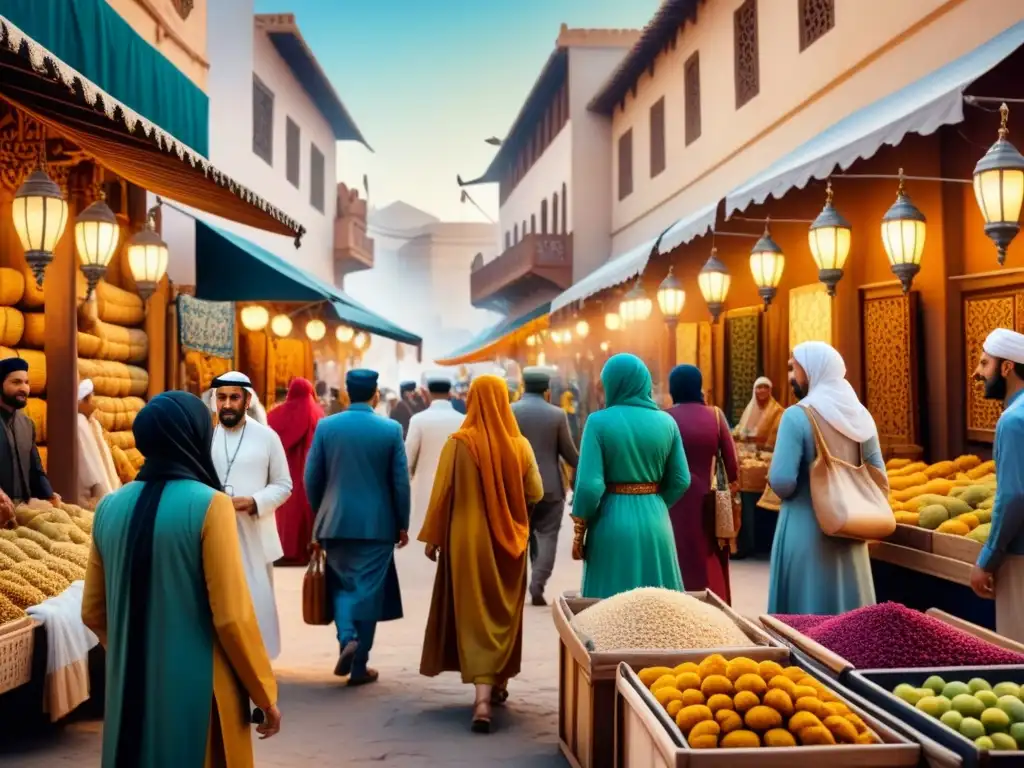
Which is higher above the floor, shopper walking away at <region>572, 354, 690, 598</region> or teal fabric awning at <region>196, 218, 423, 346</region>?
teal fabric awning at <region>196, 218, 423, 346</region>

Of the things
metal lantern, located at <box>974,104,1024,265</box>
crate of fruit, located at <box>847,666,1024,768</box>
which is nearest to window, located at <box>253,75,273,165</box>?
metal lantern, located at <box>974,104,1024,265</box>

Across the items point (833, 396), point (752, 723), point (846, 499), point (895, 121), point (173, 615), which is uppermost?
point (895, 121)

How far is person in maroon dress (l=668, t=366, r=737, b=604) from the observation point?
249 inches

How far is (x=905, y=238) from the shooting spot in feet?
22.3

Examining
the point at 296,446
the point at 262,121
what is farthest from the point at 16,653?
the point at 262,121

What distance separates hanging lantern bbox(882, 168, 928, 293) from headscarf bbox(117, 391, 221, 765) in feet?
16.9

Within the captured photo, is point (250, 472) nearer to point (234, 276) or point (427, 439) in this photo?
point (427, 439)

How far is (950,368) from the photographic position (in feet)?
28.2

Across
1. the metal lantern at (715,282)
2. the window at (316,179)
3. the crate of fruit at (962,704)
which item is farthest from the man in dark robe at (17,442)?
the window at (316,179)

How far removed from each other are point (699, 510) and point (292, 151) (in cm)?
1688

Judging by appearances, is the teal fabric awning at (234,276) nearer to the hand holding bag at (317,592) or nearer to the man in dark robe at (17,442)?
the man in dark robe at (17,442)

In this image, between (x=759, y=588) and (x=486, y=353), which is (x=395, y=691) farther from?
(x=486, y=353)

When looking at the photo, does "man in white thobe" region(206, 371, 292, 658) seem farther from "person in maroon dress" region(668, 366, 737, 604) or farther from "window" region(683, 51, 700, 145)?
"window" region(683, 51, 700, 145)

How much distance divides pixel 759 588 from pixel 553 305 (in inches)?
352
